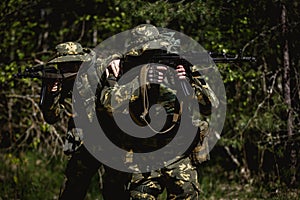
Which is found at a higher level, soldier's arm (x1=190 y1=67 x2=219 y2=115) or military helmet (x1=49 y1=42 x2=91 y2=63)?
military helmet (x1=49 y1=42 x2=91 y2=63)

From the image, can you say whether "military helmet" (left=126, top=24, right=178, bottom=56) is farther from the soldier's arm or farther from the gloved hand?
the soldier's arm

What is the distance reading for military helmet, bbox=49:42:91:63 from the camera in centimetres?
447

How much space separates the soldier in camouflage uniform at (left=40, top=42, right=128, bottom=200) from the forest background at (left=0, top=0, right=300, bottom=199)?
4.25ft

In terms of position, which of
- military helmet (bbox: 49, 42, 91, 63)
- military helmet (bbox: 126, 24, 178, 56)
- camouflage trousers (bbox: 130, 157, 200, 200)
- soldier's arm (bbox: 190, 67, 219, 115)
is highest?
military helmet (bbox: 126, 24, 178, 56)

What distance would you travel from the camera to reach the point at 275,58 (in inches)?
241

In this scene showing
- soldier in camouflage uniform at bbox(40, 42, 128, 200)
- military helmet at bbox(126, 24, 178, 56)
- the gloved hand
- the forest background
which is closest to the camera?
the gloved hand

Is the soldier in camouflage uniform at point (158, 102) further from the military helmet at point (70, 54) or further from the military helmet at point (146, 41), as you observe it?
the military helmet at point (70, 54)

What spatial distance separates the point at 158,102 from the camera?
4098 mm

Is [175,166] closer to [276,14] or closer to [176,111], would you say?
[176,111]

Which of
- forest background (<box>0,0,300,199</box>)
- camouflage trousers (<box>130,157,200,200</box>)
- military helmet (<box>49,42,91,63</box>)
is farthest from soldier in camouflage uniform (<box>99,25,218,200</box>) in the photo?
forest background (<box>0,0,300,199</box>)

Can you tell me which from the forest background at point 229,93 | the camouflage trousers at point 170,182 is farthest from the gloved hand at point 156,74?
the forest background at point 229,93

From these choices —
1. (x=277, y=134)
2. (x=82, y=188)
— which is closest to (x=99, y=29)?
(x=277, y=134)

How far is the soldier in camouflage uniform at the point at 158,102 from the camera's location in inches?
155

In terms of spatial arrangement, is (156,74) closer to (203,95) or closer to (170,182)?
(203,95)
